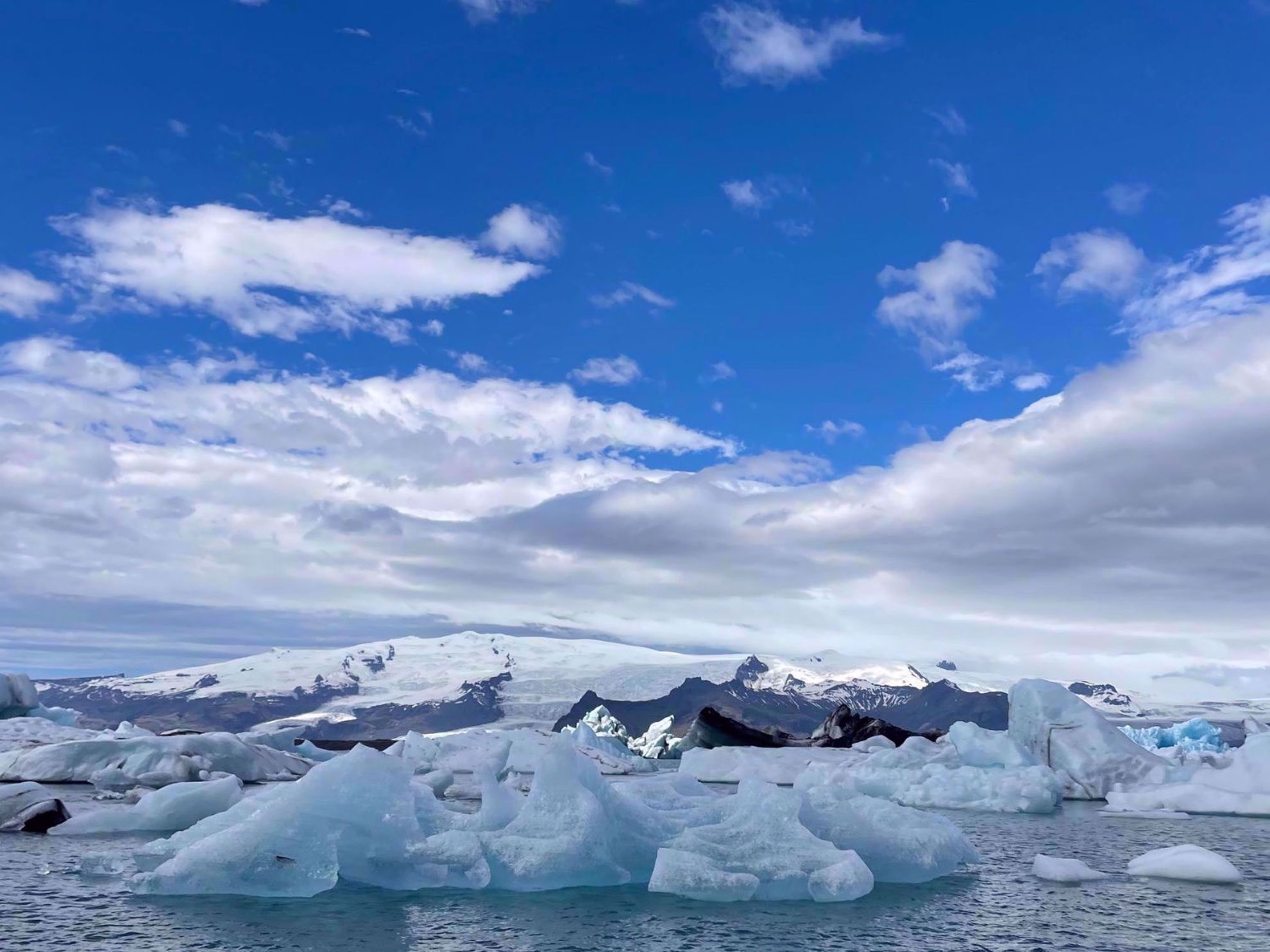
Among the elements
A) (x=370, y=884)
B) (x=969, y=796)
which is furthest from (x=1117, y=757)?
(x=370, y=884)

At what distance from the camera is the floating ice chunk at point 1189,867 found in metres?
12.7

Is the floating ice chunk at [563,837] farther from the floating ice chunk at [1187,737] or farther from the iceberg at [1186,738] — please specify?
the floating ice chunk at [1187,737]

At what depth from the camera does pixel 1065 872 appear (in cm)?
1257

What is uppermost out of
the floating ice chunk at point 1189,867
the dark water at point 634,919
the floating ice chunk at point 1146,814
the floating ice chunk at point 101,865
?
the floating ice chunk at point 1189,867

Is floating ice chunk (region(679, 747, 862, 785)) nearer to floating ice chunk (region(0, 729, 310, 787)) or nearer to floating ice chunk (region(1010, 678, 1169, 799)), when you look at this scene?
floating ice chunk (region(1010, 678, 1169, 799))

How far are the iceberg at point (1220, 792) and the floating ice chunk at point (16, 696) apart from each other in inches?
1799

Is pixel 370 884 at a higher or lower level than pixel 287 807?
lower

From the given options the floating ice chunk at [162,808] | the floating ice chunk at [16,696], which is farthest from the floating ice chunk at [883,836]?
the floating ice chunk at [16,696]

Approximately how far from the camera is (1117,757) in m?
28.5

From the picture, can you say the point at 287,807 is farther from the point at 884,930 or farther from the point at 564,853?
the point at 884,930

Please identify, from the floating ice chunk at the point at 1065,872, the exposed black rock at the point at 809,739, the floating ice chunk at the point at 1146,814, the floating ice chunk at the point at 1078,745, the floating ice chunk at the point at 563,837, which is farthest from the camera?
the exposed black rock at the point at 809,739

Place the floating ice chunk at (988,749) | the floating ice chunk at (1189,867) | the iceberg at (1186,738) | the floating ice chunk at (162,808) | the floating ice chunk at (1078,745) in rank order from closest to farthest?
the floating ice chunk at (1189,867) → the floating ice chunk at (162,808) → the floating ice chunk at (1078,745) → the floating ice chunk at (988,749) → the iceberg at (1186,738)

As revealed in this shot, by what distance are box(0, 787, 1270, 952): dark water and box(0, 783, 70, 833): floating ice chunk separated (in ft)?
11.7

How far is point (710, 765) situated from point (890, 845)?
106 ft
